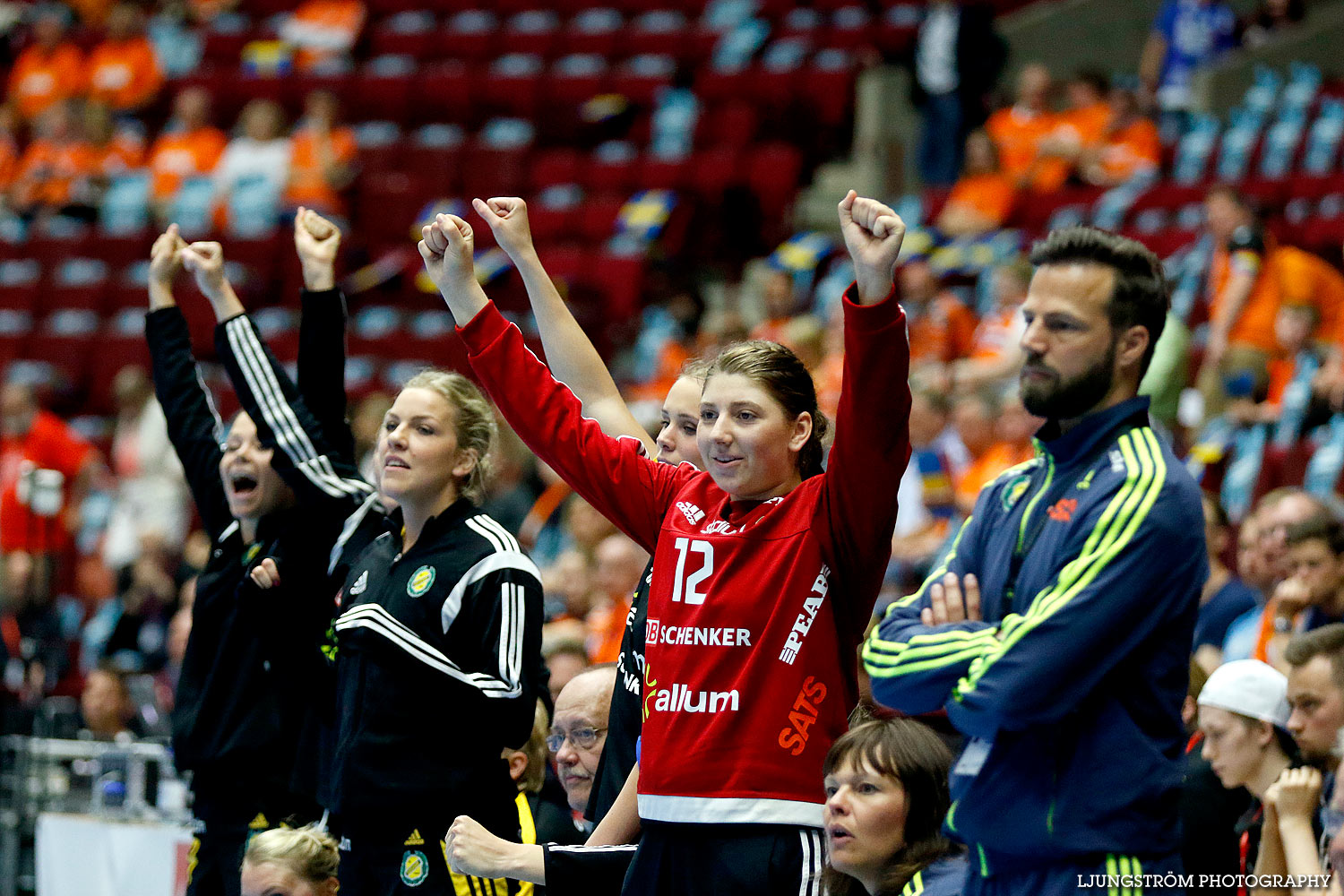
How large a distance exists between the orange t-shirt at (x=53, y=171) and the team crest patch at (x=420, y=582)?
10930 mm

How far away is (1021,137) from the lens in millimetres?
11742

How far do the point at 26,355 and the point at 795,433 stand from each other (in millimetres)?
10146

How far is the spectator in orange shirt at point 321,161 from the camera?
42.2ft

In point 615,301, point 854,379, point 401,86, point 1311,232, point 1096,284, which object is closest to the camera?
point 1096,284

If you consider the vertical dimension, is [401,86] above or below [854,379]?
above

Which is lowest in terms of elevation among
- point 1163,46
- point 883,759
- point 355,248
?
point 883,759

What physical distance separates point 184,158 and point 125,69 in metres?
1.97

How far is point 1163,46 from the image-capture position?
12.5 metres

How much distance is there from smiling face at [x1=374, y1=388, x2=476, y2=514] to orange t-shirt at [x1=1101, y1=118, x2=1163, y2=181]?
7.98 metres

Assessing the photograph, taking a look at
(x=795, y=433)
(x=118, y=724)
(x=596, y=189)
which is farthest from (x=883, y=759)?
(x=596, y=189)

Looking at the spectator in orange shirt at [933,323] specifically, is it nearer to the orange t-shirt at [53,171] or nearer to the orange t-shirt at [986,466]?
the orange t-shirt at [986,466]

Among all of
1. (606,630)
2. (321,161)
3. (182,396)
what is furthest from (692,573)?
(321,161)

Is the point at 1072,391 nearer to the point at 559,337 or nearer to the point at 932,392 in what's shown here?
the point at 559,337

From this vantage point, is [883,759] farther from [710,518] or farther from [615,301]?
[615,301]
